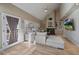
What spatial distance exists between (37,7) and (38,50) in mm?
1090

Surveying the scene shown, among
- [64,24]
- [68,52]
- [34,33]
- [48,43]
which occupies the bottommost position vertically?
[68,52]

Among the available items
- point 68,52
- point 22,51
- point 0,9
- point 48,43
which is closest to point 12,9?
→ point 0,9

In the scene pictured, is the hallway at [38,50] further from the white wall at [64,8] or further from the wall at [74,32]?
the white wall at [64,8]

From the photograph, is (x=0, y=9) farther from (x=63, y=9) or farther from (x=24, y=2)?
(x=63, y=9)

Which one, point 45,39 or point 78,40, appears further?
point 45,39

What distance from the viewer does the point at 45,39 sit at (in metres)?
2.92

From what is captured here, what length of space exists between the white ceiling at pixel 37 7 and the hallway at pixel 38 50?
0.81 m

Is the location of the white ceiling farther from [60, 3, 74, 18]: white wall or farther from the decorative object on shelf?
the decorative object on shelf

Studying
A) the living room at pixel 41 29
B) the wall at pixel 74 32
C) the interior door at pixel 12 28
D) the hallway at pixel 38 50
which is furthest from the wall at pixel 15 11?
the wall at pixel 74 32

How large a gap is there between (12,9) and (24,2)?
0.34 metres

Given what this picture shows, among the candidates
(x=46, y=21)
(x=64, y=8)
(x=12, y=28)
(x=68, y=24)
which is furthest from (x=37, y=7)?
(x=68, y=24)

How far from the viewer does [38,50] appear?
109 inches

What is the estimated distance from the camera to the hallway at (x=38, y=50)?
267 cm

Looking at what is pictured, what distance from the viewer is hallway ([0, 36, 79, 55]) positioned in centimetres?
267
